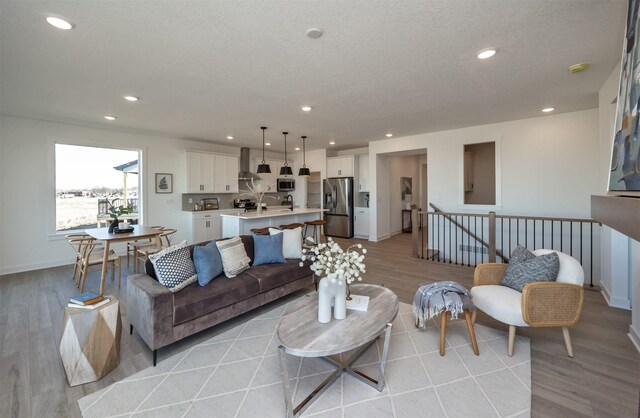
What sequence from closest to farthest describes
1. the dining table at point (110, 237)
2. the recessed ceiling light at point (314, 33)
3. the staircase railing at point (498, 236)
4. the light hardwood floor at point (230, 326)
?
the light hardwood floor at point (230, 326) → the recessed ceiling light at point (314, 33) → the dining table at point (110, 237) → the staircase railing at point (498, 236)

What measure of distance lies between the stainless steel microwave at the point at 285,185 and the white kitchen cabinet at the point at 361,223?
2.24 m

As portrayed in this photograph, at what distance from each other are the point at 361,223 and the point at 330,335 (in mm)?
6214

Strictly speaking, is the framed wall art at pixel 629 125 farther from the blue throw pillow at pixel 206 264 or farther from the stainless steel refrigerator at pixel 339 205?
the stainless steel refrigerator at pixel 339 205

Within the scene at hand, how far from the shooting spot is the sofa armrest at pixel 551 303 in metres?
2.16

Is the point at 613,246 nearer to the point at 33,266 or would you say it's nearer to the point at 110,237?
the point at 110,237

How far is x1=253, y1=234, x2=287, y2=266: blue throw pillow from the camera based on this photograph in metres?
3.39

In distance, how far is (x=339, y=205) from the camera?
7.96 m

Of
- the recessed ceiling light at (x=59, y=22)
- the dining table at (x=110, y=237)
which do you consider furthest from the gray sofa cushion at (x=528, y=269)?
the dining table at (x=110, y=237)

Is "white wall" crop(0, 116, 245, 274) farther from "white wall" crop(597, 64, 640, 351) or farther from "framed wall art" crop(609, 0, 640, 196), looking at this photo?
"white wall" crop(597, 64, 640, 351)

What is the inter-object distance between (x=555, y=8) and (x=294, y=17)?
1866mm

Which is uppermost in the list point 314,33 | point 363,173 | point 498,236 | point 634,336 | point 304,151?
point 304,151

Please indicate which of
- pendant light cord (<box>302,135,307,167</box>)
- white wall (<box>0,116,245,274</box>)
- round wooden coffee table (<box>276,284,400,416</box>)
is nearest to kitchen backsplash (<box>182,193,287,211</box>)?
pendant light cord (<box>302,135,307,167</box>)

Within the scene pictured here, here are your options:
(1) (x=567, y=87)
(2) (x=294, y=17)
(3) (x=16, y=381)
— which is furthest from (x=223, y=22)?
(1) (x=567, y=87)


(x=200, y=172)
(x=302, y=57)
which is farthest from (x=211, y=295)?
(x=200, y=172)
